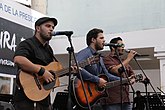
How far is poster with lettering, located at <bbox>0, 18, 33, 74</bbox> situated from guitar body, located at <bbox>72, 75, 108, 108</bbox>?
160 cm

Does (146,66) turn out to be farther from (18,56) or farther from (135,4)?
(18,56)

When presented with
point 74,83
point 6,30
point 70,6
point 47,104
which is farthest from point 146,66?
point 47,104

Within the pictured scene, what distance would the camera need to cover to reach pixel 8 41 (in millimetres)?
4734

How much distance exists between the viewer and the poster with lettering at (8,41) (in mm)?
4609

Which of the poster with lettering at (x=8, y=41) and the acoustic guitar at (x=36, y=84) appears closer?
the acoustic guitar at (x=36, y=84)

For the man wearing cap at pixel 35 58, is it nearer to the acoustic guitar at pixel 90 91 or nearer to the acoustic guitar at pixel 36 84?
the acoustic guitar at pixel 36 84

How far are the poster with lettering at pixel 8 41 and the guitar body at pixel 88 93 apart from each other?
1605 millimetres

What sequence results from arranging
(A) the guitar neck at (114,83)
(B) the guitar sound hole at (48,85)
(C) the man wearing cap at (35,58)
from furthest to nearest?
(A) the guitar neck at (114,83), (B) the guitar sound hole at (48,85), (C) the man wearing cap at (35,58)

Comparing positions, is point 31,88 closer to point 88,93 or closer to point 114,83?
point 88,93

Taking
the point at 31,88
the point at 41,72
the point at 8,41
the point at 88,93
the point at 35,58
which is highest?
the point at 8,41

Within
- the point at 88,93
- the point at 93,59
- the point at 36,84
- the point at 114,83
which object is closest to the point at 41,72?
the point at 36,84

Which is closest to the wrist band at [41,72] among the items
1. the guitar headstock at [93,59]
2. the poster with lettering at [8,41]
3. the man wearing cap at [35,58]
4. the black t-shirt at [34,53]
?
the man wearing cap at [35,58]

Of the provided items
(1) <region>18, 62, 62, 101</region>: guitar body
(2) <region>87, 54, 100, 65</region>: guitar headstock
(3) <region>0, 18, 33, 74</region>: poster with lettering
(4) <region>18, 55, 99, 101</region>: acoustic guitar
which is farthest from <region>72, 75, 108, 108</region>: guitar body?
(3) <region>0, 18, 33, 74</region>: poster with lettering

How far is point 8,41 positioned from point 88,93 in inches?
73.6
